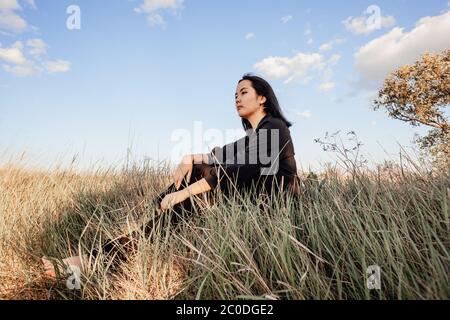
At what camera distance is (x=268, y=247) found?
1.81 m

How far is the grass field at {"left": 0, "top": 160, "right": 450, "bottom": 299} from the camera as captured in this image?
1540 millimetres

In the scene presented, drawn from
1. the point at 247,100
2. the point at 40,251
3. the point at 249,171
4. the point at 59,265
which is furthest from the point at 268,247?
the point at 40,251

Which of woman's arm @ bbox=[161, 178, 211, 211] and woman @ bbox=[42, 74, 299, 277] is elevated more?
woman @ bbox=[42, 74, 299, 277]

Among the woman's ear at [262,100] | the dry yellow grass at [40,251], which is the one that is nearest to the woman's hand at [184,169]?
the dry yellow grass at [40,251]

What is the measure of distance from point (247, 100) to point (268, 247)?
1772 mm

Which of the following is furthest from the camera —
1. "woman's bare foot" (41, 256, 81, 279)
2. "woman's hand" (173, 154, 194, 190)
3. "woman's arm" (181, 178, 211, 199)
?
"woman's hand" (173, 154, 194, 190)

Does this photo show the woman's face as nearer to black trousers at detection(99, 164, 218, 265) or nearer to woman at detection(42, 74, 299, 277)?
woman at detection(42, 74, 299, 277)

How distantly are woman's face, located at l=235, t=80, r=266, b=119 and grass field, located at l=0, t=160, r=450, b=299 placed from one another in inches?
34.7

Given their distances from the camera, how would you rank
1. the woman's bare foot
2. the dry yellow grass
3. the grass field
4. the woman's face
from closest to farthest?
the grass field
the dry yellow grass
the woman's bare foot
the woman's face

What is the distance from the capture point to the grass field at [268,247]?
1540mm

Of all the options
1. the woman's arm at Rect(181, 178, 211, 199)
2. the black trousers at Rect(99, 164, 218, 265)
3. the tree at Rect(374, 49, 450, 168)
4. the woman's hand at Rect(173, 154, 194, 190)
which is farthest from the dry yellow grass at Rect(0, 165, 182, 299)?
the tree at Rect(374, 49, 450, 168)

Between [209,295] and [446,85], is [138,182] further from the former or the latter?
[446,85]

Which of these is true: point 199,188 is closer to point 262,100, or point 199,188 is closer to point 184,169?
point 184,169

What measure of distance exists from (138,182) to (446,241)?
377 cm
